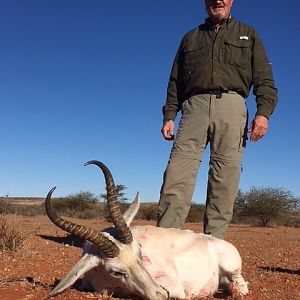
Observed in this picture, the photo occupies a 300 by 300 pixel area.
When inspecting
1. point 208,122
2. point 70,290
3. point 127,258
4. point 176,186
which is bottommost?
point 70,290

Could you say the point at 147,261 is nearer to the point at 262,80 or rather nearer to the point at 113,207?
the point at 113,207

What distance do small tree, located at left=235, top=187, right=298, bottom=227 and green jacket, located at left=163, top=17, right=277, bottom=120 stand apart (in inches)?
1125

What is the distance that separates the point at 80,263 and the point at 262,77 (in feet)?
11.2

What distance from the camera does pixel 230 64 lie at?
21.4 feet

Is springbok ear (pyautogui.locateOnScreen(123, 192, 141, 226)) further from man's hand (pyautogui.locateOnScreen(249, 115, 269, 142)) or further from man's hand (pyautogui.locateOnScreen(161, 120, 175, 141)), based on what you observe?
man's hand (pyautogui.locateOnScreen(249, 115, 269, 142))

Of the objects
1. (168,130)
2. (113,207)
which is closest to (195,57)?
(168,130)

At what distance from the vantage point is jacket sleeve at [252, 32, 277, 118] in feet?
21.5

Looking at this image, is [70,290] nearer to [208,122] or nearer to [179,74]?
[208,122]

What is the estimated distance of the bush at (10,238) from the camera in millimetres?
8383

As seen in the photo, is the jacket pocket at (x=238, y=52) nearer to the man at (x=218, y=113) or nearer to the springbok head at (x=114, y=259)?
the man at (x=218, y=113)

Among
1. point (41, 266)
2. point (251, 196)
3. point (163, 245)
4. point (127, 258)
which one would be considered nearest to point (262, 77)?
point (163, 245)

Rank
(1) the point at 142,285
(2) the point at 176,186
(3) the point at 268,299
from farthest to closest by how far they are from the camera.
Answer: (2) the point at 176,186, (3) the point at 268,299, (1) the point at 142,285

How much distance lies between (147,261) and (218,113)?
91.2 inches

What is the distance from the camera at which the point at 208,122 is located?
6492mm
